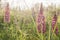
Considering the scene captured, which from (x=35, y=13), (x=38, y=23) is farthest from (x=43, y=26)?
(x=35, y=13)

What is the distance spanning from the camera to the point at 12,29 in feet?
8.55

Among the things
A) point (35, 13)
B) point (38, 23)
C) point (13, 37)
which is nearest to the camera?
point (38, 23)

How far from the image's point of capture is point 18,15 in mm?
2768

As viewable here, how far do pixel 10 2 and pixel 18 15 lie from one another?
0.22 meters

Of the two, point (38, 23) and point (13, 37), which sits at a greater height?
point (38, 23)

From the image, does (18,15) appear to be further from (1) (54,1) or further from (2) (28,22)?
(1) (54,1)

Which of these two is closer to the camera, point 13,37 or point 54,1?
point 13,37

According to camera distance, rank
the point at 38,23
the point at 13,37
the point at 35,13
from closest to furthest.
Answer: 1. the point at 38,23
2. the point at 13,37
3. the point at 35,13

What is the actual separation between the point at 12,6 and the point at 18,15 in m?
0.20

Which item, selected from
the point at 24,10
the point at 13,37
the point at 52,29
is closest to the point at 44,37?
the point at 52,29

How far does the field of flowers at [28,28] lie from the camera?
2383mm

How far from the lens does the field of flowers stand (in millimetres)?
2383

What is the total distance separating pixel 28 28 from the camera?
2.71 m

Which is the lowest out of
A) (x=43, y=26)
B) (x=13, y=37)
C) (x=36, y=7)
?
(x=13, y=37)
